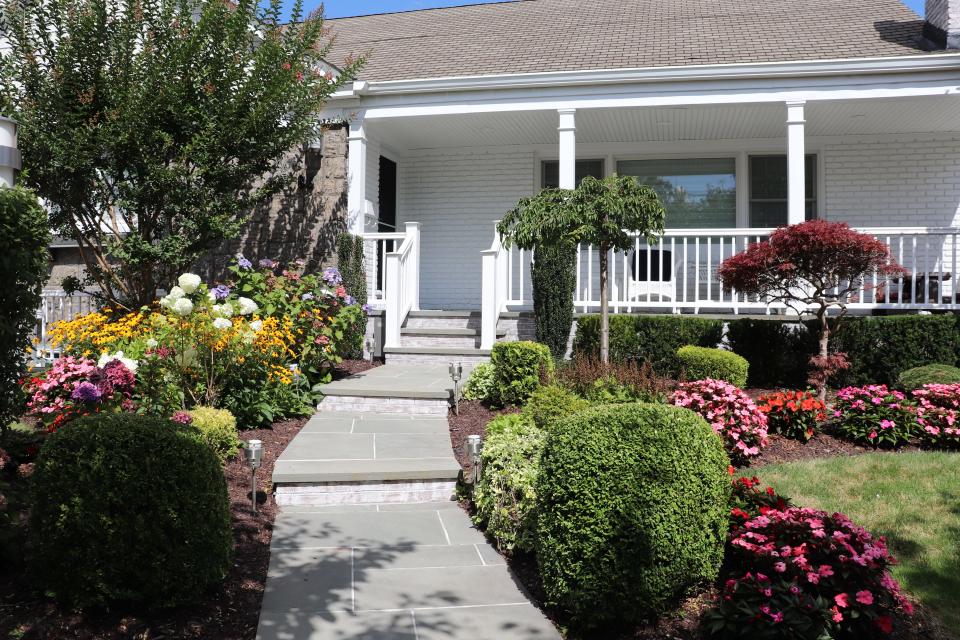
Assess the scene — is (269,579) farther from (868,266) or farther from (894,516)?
(868,266)

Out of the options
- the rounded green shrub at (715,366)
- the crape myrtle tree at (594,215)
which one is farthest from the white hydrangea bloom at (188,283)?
the rounded green shrub at (715,366)

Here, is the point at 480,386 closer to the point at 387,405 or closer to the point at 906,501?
the point at 387,405

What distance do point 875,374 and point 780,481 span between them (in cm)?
349

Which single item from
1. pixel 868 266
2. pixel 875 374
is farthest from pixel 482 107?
pixel 875 374

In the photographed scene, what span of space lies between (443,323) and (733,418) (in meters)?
→ 4.83

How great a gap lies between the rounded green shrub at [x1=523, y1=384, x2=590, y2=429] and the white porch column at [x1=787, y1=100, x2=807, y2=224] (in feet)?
15.2

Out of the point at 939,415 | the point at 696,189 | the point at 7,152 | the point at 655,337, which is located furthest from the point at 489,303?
the point at 7,152

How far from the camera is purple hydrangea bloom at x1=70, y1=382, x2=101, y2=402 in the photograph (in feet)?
12.9

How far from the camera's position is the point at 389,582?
3.40m

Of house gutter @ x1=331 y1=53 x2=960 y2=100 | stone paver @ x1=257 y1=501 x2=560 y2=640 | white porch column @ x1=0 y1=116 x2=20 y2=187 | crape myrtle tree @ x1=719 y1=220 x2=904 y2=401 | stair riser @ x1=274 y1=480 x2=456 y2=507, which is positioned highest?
house gutter @ x1=331 y1=53 x2=960 y2=100

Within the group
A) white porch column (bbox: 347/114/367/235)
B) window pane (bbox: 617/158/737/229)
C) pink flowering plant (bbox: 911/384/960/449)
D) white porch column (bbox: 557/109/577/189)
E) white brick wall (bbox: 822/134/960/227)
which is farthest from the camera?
window pane (bbox: 617/158/737/229)

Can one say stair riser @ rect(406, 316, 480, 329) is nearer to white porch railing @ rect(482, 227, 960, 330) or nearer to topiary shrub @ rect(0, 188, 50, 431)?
white porch railing @ rect(482, 227, 960, 330)

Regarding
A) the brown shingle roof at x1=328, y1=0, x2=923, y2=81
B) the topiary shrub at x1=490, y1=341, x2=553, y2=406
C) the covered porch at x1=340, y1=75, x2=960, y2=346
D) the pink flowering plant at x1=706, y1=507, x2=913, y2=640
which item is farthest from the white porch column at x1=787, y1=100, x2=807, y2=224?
the pink flowering plant at x1=706, y1=507, x2=913, y2=640

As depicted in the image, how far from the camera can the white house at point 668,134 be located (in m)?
8.51
